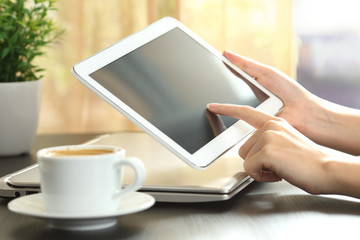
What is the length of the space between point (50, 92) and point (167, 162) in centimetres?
150

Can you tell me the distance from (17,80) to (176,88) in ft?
1.47

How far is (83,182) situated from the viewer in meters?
0.72

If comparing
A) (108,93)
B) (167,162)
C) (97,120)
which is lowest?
(97,120)

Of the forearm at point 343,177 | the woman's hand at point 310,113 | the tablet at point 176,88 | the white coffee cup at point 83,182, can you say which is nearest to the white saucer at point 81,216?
the white coffee cup at point 83,182

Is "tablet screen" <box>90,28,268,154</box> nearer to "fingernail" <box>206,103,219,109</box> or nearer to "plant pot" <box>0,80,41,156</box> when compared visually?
"fingernail" <box>206,103,219,109</box>

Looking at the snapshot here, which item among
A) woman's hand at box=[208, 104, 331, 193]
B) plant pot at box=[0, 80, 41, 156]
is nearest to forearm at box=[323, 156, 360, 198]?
woman's hand at box=[208, 104, 331, 193]

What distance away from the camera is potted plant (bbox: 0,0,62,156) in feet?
4.20

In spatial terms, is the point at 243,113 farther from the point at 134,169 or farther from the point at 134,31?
the point at 134,31

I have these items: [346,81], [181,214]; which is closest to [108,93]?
[181,214]

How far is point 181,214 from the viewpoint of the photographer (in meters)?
0.83

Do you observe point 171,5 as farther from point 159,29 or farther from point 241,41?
point 159,29

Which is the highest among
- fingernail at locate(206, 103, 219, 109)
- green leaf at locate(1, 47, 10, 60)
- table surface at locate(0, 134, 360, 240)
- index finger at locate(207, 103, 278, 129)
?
green leaf at locate(1, 47, 10, 60)

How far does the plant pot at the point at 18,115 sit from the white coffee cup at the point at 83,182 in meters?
0.57

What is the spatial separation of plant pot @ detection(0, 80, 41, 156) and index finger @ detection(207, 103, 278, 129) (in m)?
0.45
